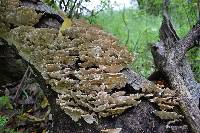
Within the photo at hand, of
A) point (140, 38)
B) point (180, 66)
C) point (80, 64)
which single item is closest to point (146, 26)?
point (140, 38)

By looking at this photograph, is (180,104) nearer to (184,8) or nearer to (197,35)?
(197,35)

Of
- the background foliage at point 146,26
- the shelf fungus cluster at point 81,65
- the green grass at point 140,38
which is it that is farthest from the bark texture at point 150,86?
the green grass at point 140,38

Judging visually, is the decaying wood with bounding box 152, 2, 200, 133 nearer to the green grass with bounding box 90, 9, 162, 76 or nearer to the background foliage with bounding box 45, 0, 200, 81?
the background foliage with bounding box 45, 0, 200, 81

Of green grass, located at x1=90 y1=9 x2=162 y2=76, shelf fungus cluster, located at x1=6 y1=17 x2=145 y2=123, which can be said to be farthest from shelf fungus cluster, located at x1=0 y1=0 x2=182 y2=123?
green grass, located at x1=90 y1=9 x2=162 y2=76

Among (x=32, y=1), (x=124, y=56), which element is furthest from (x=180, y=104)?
(x=32, y=1)

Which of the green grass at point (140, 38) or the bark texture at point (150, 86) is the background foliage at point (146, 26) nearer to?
the green grass at point (140, 38)
